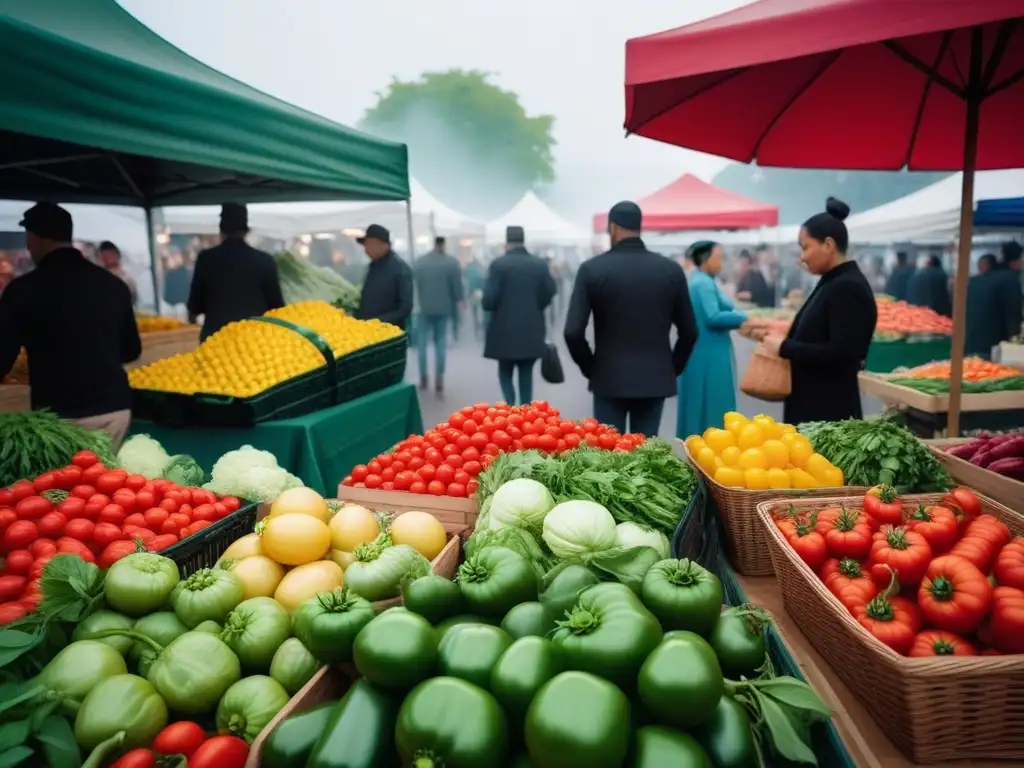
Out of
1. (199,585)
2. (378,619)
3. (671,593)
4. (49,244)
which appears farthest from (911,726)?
(49,244)

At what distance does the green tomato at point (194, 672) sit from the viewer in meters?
1.50

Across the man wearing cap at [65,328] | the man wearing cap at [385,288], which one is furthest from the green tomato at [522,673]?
the man wearing cap at [385,288]

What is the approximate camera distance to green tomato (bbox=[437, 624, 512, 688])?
1.29 meters

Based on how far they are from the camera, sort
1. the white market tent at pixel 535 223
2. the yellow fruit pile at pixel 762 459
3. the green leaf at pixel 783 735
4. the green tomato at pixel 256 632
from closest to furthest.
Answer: the green leaf at pixel 783 735 < the green tomato at pixel 256 632 < the yellow fruit pile at pixel 762 459 < the white market tent at pixel 535 223

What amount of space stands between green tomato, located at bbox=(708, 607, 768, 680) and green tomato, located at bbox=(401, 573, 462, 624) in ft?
1.84

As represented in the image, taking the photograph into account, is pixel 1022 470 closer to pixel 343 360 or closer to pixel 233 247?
pixel 343 360

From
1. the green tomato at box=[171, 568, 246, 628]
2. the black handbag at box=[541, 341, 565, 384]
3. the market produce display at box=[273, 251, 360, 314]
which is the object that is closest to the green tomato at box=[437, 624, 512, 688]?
the green tomato at box=[171, 568, 246, 628]

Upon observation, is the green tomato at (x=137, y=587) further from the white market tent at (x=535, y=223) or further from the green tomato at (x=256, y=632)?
the white market tent at (x=535, y=223)

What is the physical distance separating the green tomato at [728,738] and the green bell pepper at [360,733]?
1.84ft

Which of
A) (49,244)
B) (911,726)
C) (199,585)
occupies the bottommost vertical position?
(911,726)

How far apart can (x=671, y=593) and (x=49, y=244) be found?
157 inches

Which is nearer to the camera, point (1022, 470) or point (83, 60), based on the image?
point (1022, 470)

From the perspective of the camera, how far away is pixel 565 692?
3.84ft

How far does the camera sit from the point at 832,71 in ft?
12.8
